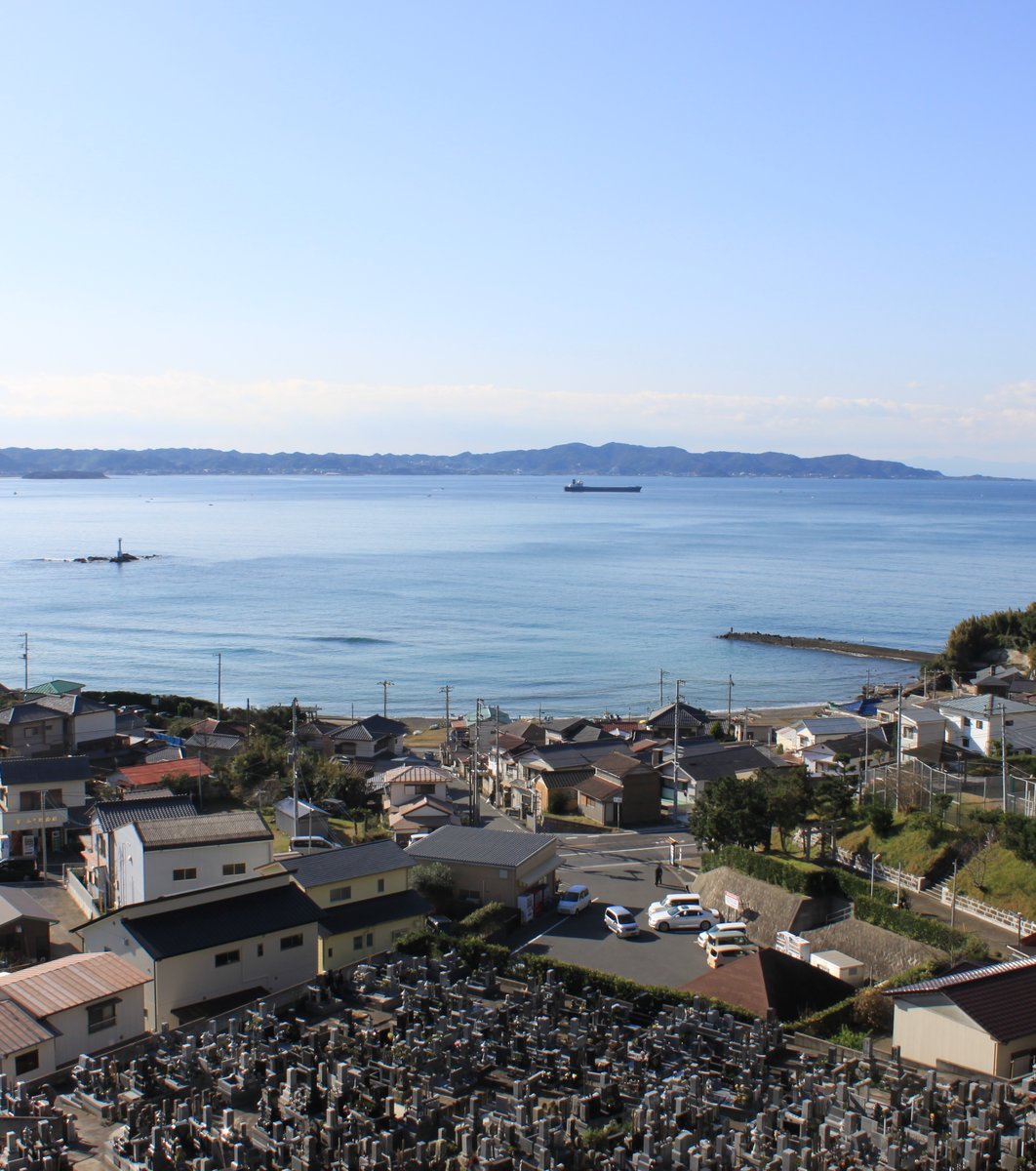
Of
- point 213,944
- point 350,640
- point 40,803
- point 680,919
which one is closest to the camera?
point 213,944

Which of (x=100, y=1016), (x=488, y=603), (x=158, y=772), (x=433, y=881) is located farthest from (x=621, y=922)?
(x=488, y=603)

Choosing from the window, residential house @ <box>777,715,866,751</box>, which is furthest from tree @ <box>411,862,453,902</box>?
residential house @ <box>777,715,866,751</box>

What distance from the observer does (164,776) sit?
1998cm

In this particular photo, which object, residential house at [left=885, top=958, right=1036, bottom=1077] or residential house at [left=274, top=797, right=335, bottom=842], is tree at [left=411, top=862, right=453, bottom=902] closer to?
residential house at [left=274, top=797, right=335, bottom=842]

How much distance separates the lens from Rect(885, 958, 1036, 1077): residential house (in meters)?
8.53

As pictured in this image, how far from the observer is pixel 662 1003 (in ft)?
32.7

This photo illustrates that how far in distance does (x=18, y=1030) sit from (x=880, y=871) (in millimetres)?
10427

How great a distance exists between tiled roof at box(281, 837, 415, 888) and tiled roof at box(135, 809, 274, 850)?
81 centimetres

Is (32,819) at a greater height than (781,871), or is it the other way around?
(781,871)

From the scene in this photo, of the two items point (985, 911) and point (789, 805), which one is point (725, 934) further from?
point (789, 805)

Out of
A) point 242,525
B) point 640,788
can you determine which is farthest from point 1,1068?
point 242,525

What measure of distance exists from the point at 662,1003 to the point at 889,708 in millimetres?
20815

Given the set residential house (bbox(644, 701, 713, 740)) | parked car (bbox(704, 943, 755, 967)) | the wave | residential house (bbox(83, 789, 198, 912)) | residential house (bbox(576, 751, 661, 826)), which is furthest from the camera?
the wave

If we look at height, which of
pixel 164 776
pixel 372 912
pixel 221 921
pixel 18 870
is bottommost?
pixel 18 870
